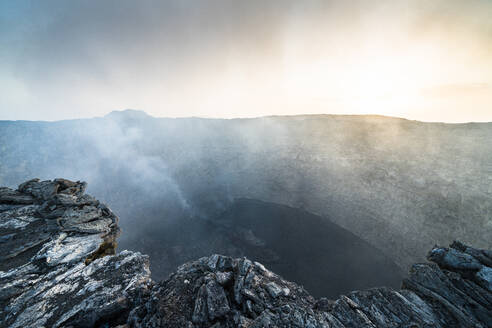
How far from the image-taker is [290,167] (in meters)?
25.6

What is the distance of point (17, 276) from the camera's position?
473 centimetres

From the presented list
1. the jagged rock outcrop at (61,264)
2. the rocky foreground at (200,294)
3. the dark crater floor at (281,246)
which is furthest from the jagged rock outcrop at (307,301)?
the dark crater floor at (281,246)

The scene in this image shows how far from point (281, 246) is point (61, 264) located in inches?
656

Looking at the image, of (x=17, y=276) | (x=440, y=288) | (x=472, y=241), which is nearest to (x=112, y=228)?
(x=17, y=276)

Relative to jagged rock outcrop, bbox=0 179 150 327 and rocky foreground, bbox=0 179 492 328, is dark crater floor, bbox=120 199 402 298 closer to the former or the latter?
rocky foreground, bbox=0 179 492 328

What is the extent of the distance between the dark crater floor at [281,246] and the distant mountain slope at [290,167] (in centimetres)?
148

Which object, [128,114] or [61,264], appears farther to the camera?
[128,114]

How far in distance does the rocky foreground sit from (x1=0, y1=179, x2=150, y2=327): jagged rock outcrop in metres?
0.03

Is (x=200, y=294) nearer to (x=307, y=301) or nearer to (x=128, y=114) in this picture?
(x=307, y=301)

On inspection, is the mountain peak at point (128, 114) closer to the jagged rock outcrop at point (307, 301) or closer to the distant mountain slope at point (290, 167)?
the distant mountain slope at point (290, 167)

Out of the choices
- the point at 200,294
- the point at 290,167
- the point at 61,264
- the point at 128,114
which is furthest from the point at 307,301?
the point at 128,114

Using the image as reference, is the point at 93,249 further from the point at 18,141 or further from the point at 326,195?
the point at 18,141

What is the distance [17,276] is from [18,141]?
47.4 metres

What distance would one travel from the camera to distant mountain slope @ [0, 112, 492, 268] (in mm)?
15312
